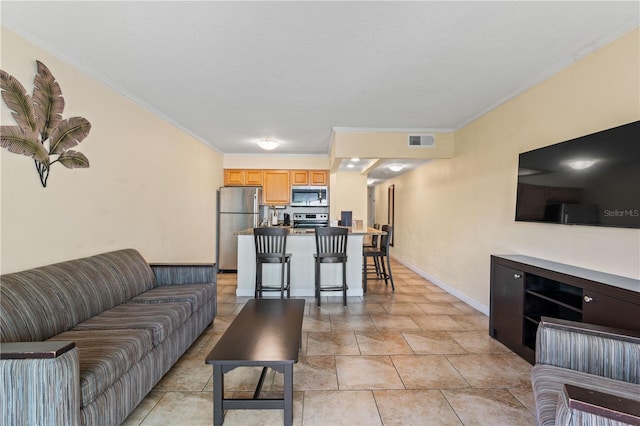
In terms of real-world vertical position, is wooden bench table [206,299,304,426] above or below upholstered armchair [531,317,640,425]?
below

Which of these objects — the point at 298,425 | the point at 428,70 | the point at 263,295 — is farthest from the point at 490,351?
the point at 263,295

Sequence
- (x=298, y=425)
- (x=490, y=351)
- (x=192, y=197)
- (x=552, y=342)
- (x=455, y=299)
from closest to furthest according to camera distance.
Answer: (x=552, y=342) → (x=298, y=425) → (x=490, y=351) → (x=455, y=299) → (x=192, y=197)

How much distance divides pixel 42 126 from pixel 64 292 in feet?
3.88

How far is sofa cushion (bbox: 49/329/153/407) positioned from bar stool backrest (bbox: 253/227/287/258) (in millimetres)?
1954

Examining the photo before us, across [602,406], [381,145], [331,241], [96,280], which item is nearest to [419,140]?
[381,145]

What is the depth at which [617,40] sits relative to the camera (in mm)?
2066

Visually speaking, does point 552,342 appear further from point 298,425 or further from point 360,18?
point 360,18

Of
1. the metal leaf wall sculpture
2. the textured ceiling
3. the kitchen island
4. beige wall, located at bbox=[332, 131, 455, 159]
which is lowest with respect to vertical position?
the kitchen island

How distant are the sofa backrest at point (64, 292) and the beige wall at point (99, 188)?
0.17 meters

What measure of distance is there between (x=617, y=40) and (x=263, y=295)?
4.38 metres

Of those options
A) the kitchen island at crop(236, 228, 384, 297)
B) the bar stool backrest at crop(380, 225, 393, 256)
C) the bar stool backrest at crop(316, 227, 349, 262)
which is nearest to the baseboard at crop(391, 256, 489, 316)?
the bar stool backrest at crop(380, 225, 393, 256)

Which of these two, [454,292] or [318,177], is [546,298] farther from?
[318,177]

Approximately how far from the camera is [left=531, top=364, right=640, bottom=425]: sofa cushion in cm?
132

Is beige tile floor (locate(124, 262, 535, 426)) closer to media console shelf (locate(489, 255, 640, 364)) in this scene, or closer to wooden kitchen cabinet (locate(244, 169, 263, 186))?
media console shelf (locate(489, 255, 640, 364))
